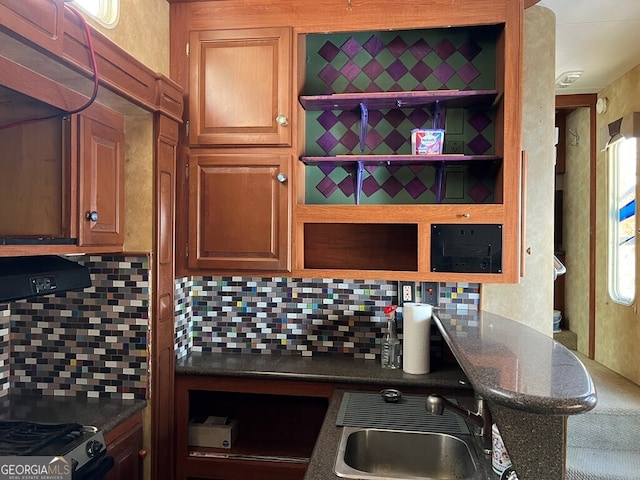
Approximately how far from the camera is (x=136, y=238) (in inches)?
85.0

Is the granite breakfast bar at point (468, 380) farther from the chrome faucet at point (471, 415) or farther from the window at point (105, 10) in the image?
the window at point (105, 10)

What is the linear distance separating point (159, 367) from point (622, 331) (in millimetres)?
3452

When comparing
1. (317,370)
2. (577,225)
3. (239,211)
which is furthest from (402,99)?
(577,225)

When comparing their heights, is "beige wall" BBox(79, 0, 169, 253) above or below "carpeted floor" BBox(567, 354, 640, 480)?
above

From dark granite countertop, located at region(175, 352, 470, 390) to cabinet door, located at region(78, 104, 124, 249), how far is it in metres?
0.75

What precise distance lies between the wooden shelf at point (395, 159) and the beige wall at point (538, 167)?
607mm

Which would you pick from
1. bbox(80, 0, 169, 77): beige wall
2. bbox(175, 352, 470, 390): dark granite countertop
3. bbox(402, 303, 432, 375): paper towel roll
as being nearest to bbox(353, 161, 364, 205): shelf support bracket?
bbox(402, 303, 432, 375): paper towel roll

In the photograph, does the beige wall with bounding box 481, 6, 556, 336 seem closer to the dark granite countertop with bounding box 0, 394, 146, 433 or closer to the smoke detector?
the smoke detector

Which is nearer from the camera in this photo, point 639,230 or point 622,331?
point 639,230

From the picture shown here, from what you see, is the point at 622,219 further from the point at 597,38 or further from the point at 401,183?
the point at 401,183

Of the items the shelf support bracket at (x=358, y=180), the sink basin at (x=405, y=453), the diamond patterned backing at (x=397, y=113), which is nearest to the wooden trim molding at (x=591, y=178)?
the diamond patterned backing at (x=397, y=113)

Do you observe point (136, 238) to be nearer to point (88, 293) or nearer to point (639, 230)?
point (88, 293)

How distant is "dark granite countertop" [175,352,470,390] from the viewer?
2.17 metres

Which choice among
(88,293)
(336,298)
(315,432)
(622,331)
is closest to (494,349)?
(336,298)
